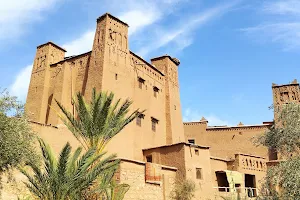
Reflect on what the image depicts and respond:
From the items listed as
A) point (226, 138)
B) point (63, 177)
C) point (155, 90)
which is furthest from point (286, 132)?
point (226, 138)

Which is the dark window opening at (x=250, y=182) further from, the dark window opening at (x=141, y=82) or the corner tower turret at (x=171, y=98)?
the dark window opening at (x=141, y=82)

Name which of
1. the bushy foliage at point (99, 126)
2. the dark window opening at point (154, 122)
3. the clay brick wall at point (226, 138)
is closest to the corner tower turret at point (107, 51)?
the dark window opening at point (154, 122)

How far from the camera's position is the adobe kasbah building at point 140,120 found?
1819cm

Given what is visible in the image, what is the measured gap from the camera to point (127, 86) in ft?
74.8

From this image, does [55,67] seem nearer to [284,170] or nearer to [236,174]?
[236,174]

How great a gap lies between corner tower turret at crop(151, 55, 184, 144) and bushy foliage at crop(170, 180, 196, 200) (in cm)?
729

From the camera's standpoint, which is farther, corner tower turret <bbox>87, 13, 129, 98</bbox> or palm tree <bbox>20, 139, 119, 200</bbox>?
corner tower turret <bbox>87, 13, 129, 98</bbox>

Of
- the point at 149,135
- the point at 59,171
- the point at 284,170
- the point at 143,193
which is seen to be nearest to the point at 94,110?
the point at 59,171

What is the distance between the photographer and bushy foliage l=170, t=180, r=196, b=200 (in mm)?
18422

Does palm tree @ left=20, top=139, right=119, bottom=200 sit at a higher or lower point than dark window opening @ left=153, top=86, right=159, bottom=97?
lower

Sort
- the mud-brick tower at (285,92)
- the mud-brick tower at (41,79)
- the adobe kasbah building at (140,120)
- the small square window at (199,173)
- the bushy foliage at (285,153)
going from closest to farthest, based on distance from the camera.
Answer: the bushy foliage at (285,153)
the adobe kasbah building at (140,120)
the small square window at (199,173)
the mud-brick tower at (41,79)
the mud-brick tower at (285,92)

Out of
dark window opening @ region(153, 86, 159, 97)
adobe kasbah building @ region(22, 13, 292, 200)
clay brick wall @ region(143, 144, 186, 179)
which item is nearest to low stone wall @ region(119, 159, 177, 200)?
adobe kasbah building @ region(22, 13, 292, 200)

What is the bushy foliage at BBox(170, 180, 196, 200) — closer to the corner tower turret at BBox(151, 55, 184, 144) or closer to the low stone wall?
the low stone wall

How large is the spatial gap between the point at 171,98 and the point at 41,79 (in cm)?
962
